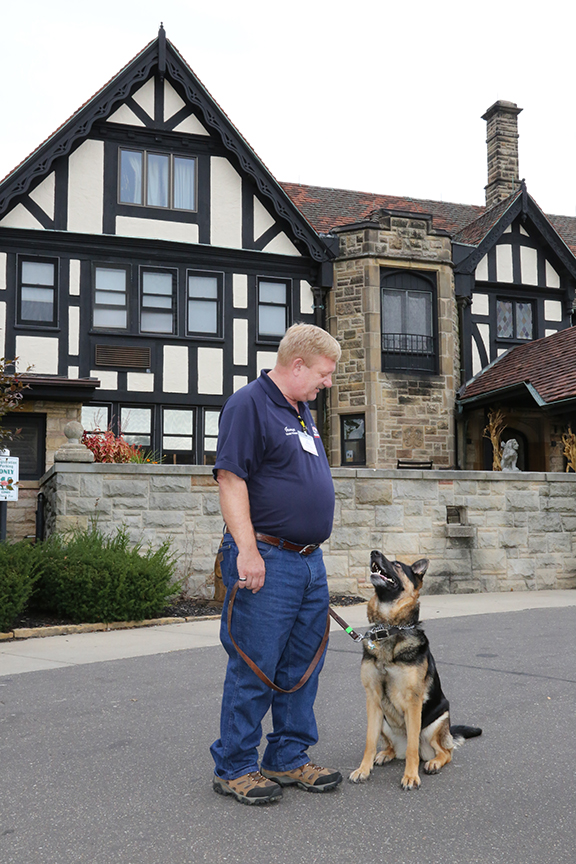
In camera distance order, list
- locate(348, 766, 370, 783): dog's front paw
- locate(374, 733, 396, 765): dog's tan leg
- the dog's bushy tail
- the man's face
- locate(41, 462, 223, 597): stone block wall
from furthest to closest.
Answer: locate(41, 462, 223, 597): stone block wall, the dog's bushy tail, locate(374, 733, 396, 765): dog's tan leg, locate(348, 766, 370, 783): dog's front paw, the man's face

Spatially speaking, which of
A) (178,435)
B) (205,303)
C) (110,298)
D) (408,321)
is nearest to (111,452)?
(178,435)

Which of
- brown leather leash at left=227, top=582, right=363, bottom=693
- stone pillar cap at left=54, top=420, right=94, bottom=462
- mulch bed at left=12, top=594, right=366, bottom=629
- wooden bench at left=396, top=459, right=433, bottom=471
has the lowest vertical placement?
mulch bed at left=12, top=594, right=366, bottom=629

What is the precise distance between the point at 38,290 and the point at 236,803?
15345mm

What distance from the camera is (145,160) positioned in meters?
18.2

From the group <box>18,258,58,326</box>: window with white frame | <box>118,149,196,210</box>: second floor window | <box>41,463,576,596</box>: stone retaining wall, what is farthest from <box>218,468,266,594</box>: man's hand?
<box>118,149,196,210</box>: second floor window

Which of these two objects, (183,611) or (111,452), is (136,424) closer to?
(111,452)

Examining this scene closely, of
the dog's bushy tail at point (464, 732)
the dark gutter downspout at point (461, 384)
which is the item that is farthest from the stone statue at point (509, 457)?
the dog's bushy tail at point (464, 732)

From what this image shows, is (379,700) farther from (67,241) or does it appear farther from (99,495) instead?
(67,241)

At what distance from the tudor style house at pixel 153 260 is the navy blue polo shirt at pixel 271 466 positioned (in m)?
13.2

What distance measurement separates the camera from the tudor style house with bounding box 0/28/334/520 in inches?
684

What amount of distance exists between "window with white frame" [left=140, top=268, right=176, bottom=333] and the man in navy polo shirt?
48.0 ft

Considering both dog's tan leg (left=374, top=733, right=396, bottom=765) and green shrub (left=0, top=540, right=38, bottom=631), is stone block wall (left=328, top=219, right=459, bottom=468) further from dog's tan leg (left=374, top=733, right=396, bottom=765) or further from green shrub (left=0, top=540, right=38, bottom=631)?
dog's tan leg (left=374, top=733, right=396, bottom=765)

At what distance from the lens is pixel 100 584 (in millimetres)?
9109

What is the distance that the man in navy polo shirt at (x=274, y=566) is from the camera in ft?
12.3
